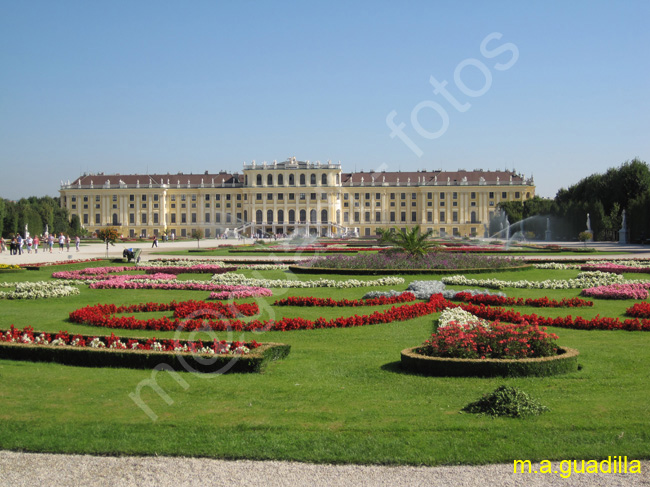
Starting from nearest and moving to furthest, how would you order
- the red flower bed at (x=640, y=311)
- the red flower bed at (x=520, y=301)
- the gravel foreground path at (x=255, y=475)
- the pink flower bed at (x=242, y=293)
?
the gravel foreground path at (x=255, y=475) < the red flower bed at (x=640, y=311) < the red flower bed at (x=520, y=301) < the pink flower bed at (x=242, y=293)

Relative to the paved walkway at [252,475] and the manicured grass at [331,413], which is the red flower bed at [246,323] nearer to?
the manicured grass at [331,413]

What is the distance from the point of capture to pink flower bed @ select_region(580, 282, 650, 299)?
1186 centimetres

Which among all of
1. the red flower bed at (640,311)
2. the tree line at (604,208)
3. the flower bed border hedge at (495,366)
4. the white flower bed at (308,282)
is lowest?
the flower bed border hedge at (495,366)

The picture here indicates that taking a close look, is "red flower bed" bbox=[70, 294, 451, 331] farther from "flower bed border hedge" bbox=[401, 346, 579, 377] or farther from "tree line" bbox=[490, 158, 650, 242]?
"tree line" bbox=[490, 158, 650, 242]

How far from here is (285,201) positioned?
87.2m

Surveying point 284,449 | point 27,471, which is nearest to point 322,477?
point 284,449

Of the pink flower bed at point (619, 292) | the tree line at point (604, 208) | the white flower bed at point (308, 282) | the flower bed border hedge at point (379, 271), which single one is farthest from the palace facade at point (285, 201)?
the pink flower bed at point (619, 292)

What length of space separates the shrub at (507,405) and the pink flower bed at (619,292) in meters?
7.56

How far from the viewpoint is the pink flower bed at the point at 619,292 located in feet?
38.9

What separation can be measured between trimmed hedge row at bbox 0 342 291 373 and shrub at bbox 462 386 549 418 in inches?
89.0

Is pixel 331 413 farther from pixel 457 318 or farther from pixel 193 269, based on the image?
pixel 193 269

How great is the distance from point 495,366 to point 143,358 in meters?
3.44

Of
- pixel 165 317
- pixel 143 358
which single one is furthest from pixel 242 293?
pixel 143 358

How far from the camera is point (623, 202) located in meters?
49.7
